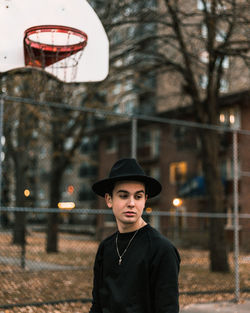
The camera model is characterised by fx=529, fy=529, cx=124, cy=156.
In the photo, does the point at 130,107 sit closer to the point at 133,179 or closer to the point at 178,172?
the point at 178,172

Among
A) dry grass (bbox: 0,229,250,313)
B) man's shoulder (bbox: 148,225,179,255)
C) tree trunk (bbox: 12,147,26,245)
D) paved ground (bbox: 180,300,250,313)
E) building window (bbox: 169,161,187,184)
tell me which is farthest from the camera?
building window (bbox: 169,161,187,184)

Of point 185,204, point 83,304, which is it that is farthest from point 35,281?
point 185,204

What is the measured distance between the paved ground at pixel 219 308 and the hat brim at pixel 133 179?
5552mm

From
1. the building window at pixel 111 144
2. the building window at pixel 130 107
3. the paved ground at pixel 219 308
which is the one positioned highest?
the building window at pixel 130 107

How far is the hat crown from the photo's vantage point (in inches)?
123

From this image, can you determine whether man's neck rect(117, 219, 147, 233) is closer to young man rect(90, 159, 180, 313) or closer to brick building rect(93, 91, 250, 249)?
young man rect(90, 159, 180, 313)

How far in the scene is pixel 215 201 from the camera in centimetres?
1310

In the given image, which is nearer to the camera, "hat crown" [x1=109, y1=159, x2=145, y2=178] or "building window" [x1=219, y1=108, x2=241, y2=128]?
"hat crown" [x1=109, y1=159, x2=145, y2=178]

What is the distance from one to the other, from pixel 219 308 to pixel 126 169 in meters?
6.30

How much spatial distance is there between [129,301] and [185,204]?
25.5 meters

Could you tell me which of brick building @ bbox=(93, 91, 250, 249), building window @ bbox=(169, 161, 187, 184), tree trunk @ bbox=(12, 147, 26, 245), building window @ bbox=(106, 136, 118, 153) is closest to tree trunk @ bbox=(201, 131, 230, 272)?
tree trunk @ bbox=(12, 147, 26, 245)

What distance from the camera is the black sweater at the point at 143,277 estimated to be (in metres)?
2.97

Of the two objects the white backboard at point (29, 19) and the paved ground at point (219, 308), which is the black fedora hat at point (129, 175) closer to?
the white backboard at point (29, 19)

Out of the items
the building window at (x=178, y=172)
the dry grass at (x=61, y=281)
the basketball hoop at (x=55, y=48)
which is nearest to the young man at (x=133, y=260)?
the basketball hoop at (x=55, y=48)
